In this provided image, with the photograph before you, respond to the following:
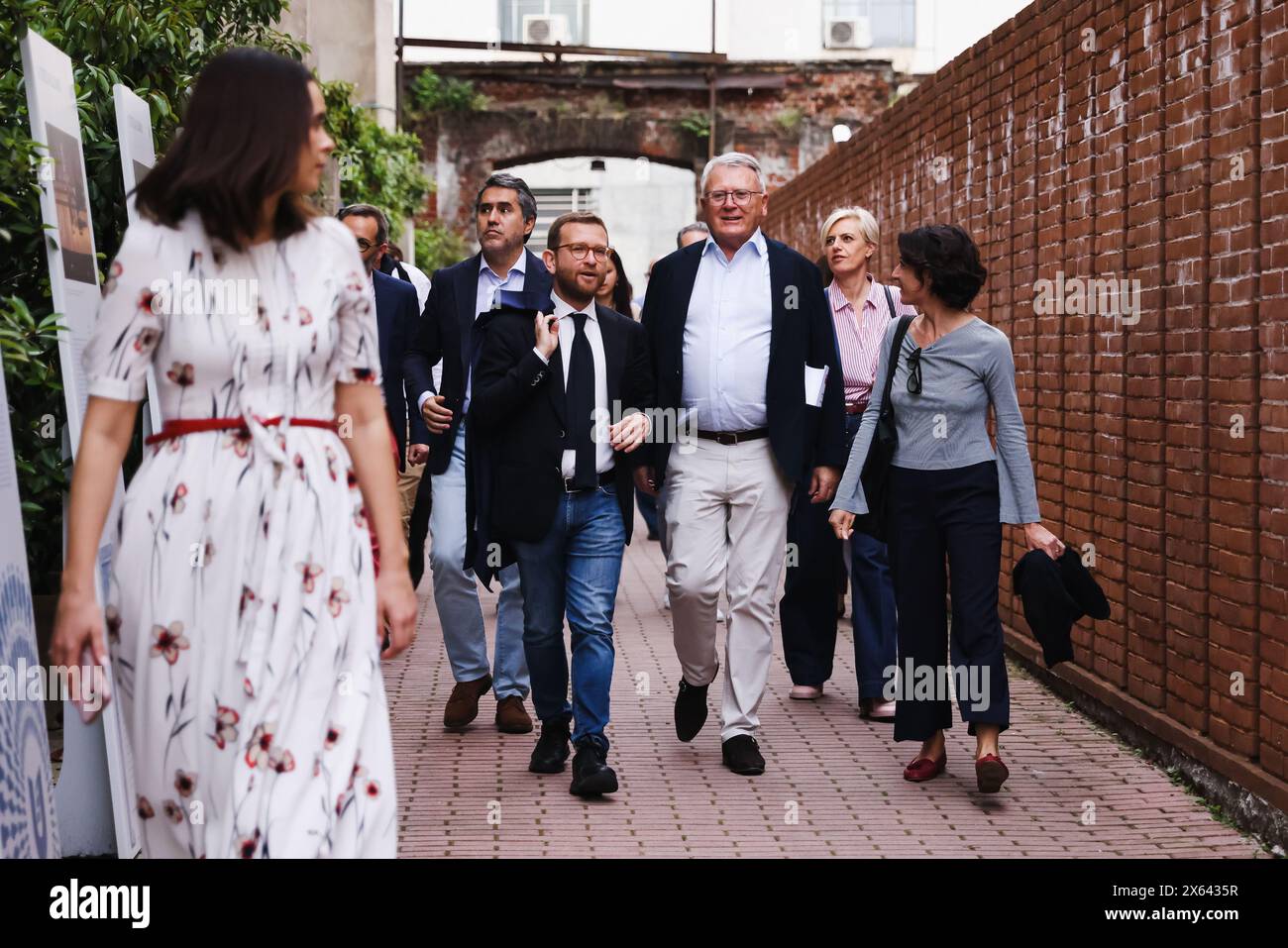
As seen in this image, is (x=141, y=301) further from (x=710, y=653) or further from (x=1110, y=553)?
(x=1110, y=553)

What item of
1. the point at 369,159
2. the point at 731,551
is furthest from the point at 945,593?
the point at 369,159

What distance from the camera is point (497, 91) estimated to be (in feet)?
86.8

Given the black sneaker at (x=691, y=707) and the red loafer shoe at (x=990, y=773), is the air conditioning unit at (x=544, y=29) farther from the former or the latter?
the red loafer shoe at (x=990, y=773)

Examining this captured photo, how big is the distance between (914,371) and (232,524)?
12.3 feet

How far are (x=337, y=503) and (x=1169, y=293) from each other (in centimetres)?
438

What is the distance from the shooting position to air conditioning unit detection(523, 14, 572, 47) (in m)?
26.5

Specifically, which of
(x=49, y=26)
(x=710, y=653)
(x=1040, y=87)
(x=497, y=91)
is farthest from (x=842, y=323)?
(x=497, y=91)

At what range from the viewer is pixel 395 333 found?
7.80 m

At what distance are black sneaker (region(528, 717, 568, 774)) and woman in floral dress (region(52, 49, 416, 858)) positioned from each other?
3159 mm

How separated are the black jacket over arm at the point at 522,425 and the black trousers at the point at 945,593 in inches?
43.4

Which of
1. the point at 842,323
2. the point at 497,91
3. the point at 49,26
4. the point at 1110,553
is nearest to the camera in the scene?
the point at 49,26

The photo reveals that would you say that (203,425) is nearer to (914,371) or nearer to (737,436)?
(737,436)

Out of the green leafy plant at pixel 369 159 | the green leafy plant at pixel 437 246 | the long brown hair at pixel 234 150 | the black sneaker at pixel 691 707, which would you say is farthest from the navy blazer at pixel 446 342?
the green leafy plant at pixel 437 246

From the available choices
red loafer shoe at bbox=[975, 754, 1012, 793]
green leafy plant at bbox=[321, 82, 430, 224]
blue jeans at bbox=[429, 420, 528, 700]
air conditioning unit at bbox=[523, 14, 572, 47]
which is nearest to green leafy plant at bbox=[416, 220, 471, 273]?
air conditioning unit at bbox=[523, 14, 572, 47]
